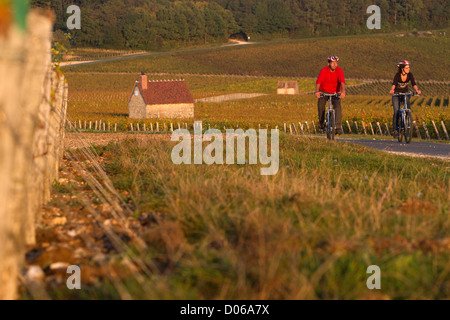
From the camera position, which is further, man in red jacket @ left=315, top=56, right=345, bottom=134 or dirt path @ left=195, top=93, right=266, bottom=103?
dirt path @ left=195, top=93, right=266, bottom=103

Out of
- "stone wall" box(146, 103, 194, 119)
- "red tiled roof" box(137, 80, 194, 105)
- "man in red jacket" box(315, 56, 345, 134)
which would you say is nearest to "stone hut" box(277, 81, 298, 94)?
"red tiled roof" box(137, 80, 194, 105)

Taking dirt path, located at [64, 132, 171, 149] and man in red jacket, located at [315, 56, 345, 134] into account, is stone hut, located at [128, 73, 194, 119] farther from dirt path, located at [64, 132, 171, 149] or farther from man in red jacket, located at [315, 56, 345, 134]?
man in red jacket, located at [315, 56, 345, 134]

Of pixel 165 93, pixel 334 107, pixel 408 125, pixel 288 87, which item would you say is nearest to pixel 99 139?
pixel 334 107

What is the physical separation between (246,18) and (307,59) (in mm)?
45609

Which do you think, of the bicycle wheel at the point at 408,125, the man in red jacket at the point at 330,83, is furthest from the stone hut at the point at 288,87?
the man in red jacket at the point at 330,83

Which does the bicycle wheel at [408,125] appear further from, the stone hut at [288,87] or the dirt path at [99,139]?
the stone hut at [288,87]

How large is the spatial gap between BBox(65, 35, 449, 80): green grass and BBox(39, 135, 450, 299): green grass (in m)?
114

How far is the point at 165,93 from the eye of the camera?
2493 inches

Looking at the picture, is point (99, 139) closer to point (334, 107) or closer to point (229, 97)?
point (334, 107)

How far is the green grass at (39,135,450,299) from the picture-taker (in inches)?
152

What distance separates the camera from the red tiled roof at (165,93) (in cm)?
6188

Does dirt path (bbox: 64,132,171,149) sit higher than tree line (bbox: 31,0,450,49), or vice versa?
tree line (bbox: 31,0,450,49)

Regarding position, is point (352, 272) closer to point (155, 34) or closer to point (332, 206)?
point (332, 206)
